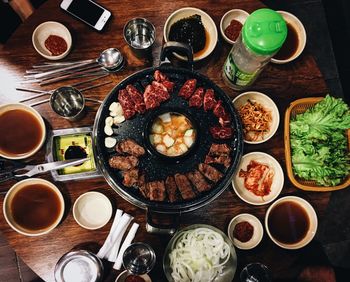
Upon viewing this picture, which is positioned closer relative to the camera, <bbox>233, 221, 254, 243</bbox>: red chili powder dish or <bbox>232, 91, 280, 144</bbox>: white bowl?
<bbox>233, 221, 254, 243</bbox>: red chili powder dish

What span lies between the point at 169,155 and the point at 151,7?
1.33m

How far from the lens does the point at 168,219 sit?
315cm

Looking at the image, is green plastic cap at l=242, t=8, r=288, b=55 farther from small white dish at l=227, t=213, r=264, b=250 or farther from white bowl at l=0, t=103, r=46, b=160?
white bowl at l=0, t=103, r=46, b=160

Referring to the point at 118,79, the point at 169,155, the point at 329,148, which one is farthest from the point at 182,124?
the point at 329,148

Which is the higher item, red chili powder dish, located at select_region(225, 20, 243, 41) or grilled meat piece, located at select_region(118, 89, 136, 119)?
red chili powder dish, located at select_region(225, 20, 243, 41)

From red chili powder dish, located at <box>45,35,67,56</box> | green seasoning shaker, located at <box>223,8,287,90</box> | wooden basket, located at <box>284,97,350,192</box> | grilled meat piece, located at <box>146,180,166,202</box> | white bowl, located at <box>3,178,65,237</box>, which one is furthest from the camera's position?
red chili powder dish, located at <box>45,35,67,56</box>

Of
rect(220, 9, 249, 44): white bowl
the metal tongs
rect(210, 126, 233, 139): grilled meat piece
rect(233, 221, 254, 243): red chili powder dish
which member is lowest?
rect(233, 221, 254, 243): red chili powder dish

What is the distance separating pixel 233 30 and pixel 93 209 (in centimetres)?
187

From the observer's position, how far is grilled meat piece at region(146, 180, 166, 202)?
2.84 meters

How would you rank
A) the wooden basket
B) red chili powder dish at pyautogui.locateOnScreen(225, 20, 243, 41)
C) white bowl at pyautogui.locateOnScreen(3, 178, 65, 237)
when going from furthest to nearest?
1. red chili powder dish at pyautogui.locateOnScreen(225, 20, 243, 41)
2. the wooden basket
3. white bowl at pyautogui.locateOnScreen(3, 178, 65, 237)

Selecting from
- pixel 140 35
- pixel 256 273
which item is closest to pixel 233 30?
pixel 140 35

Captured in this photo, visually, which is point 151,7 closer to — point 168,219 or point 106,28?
point 106,28

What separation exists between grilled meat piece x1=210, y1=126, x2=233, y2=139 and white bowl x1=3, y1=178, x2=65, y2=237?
1.24 meters

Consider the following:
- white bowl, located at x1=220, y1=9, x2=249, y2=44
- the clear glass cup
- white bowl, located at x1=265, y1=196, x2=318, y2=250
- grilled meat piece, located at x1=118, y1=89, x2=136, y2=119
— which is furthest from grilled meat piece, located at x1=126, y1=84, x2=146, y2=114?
the clear glass cup
